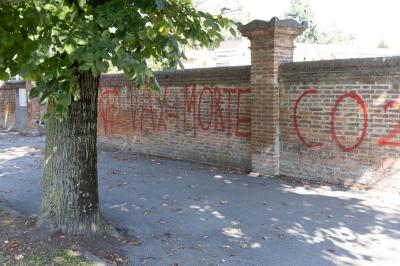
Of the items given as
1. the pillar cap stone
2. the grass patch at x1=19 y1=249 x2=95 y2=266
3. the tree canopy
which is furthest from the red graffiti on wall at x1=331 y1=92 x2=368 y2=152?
the tree canopy

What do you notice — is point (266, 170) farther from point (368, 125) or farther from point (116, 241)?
point (116, 241)

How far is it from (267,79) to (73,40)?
18.0 ft

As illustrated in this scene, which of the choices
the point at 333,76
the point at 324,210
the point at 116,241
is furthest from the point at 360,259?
the point at 333,76

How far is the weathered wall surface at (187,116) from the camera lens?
32.1ft

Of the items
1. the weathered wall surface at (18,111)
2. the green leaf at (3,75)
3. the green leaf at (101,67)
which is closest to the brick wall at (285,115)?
the green leaf at (3,75)

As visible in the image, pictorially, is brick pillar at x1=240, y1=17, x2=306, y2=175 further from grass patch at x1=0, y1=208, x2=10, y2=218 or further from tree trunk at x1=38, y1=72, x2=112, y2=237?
grass patch at x1=0, y1=208, x2=10, y2=218

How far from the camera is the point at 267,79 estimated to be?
8.97 m

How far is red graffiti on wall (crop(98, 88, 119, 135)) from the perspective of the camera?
44.1 ft

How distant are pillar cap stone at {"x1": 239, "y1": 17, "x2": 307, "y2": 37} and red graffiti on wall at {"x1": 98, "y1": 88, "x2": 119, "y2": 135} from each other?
5.49 meters

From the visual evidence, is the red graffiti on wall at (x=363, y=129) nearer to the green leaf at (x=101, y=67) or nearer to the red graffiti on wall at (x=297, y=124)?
the red graffiti on wall at (x=297, y=124)

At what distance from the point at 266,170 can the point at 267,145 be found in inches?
19.3

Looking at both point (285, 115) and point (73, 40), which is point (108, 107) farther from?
point (73, 40)

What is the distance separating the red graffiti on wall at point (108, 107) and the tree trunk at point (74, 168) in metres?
7.95

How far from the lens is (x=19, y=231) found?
562 cm
